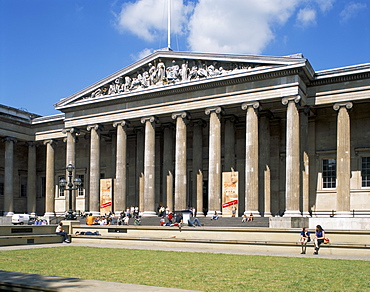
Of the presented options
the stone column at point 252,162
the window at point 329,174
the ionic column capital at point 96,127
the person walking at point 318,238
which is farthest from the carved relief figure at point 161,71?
the person walking at point 318,238

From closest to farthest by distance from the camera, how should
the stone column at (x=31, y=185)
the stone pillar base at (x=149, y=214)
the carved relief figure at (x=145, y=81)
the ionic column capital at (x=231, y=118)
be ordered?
the stone pillar base at (x=149, y=214) < the ionic column capital at (x=231, y=118) < the carved relief figure at (x=145, y=81) < the stone column at (x=31, y=185)

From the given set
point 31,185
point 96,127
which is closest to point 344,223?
point 96,127

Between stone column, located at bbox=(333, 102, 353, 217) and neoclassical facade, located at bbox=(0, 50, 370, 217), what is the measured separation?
84 millimetres

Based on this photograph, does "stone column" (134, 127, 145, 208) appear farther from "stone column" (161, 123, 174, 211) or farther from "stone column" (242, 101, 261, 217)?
"stone column" (242, 101, 261, 217)

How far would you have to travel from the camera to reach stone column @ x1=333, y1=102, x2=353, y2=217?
38.9 m

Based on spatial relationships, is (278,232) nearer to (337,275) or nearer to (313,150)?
(337,275)

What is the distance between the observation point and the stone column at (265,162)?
4428 cm

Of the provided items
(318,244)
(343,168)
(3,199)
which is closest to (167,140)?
(343,168)

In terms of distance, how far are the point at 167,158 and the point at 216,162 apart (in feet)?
26.2

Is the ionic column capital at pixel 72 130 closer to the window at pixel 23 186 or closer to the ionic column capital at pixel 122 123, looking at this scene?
the ionic column capital at pixel 122 123

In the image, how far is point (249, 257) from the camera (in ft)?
68.8

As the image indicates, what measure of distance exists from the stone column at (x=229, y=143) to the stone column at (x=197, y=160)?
3144 millimetres

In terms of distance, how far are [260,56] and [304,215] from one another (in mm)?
14012

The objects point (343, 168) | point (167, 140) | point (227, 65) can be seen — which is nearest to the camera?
point (343, 168)
